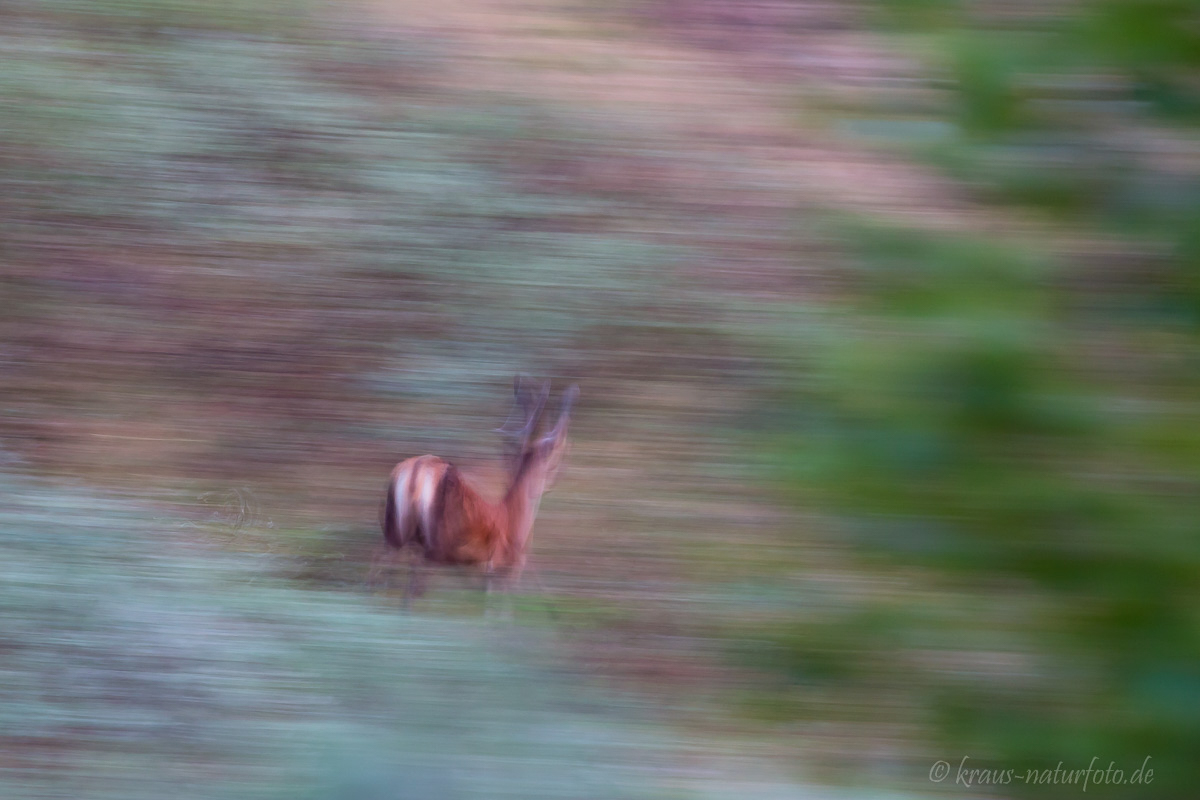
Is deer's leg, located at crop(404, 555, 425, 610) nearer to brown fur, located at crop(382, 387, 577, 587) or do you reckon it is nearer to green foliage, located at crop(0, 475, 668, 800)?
brown fur, located at crop(382, 387, 577, 587)

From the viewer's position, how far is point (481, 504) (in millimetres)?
5781

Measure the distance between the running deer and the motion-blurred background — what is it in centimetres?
17

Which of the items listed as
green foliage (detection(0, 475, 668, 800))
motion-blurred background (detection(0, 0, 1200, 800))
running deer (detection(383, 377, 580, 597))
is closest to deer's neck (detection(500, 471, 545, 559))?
running deer (detection(383, 377, 580, 597))

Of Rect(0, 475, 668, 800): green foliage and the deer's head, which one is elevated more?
Rect(0, 475, 668, 800): green foliage

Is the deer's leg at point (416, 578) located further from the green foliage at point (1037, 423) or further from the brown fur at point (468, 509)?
the green foliage at point (1037, 423)

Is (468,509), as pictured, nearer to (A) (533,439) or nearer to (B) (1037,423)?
(A) (533,439)

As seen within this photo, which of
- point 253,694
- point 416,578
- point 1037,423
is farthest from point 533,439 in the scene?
point 1037,423

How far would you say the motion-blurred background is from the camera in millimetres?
1269

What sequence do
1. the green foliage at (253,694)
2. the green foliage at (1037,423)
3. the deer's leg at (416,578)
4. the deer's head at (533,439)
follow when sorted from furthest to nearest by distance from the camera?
the deer's head at (533,439) < the deer's leg at (416,578) < the green foliage at (253,694) < the green foliage at (1037,423)

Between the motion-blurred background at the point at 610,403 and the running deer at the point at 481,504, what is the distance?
167mm

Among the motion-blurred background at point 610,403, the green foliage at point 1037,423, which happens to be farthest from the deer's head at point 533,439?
Answer: the green foliage at point 1037,423

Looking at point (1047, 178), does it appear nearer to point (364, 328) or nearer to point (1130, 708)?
point (1130, 708)

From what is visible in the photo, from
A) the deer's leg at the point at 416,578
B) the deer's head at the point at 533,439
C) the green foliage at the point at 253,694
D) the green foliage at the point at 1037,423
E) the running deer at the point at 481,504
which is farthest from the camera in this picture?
the deer's head at the point at 533,439

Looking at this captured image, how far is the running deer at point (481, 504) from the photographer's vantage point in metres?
5.28
